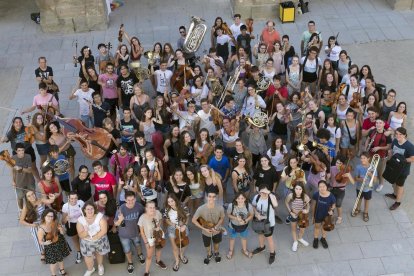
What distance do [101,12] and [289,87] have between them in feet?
24.4

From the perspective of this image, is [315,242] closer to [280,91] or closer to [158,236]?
[158,236]

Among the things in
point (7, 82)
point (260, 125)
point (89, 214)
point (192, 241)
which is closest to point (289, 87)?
point (260, 125)

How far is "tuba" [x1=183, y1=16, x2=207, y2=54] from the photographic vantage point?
12190mm

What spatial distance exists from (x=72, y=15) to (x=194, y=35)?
560 centimetres

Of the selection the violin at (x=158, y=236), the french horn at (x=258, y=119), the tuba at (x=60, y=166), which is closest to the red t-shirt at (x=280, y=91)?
the french horn at (x=258, y=119)

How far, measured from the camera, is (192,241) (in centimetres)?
934

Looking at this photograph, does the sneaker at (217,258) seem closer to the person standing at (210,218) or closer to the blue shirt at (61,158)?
the person standing at (210,218)

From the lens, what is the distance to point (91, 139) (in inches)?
388

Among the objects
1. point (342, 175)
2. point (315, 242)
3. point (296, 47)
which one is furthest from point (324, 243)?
point (296, 47)

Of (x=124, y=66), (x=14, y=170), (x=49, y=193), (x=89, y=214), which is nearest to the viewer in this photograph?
(x=89, y=214)

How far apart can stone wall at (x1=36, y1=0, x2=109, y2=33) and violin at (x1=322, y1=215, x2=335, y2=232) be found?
10563 millimetres

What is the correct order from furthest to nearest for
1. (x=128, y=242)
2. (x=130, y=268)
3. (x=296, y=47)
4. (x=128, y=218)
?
1. (x=296, y=47)
2. (x=130, y=268)
3. (x=128, y=242)
4. (x=128, y=218)

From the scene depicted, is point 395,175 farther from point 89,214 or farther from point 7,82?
point 7,82

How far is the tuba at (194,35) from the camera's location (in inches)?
480
